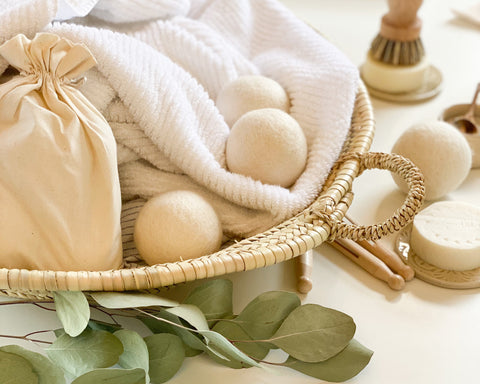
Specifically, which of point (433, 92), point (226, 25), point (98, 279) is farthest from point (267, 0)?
point (98, 279)

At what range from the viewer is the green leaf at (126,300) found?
54 cm

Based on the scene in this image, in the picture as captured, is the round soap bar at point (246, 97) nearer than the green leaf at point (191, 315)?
No

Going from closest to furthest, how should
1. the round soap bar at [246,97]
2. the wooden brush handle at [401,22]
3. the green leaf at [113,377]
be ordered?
the green leaf at [113,377], the round soap bar at [246,97], the wooden brush handle at [401,22]

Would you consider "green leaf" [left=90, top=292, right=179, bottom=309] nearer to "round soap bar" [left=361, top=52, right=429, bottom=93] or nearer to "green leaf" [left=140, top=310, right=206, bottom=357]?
"green leaf" [left=140, top=310, right=206, bottom=357]

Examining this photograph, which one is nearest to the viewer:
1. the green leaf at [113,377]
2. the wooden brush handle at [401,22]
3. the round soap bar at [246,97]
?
the green leaf at [113,377]

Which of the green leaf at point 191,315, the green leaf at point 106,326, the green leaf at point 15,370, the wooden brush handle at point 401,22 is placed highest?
the wooden brush handle at point 401,22

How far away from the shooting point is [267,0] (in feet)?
2.97

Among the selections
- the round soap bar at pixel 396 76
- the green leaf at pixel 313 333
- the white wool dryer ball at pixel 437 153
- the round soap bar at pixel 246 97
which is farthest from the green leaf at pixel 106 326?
the round soap bar at pixel 396 76

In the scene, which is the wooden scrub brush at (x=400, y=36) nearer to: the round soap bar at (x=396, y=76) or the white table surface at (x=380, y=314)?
the round soap bar at (x=396, y=76)

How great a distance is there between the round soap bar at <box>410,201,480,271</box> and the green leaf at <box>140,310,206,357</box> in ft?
0.86

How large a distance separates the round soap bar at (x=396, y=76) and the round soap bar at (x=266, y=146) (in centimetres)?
34

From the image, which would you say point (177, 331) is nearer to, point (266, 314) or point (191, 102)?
point (266, 314)

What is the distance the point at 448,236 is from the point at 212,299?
0.26 m

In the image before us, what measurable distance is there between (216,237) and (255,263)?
0.26 ft
